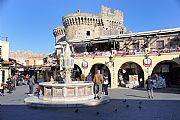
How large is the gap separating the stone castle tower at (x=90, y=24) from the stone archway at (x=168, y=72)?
699 inches

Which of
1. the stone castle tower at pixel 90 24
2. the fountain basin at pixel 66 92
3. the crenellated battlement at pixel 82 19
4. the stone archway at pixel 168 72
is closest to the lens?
the fountain basin at pixel 66 92

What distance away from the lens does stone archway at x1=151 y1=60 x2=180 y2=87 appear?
26234mm

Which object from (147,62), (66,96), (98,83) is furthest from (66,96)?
(147,62)

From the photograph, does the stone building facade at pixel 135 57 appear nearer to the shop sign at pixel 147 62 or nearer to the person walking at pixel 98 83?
the shop sign at pixel 147 62

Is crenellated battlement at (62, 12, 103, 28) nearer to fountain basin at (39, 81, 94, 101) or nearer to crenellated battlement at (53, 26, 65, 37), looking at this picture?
crenellated battlement at (53, 26, 65, 37)

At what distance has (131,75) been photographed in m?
27.2

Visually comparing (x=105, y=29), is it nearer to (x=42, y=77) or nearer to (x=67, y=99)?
(x=42, y=77)

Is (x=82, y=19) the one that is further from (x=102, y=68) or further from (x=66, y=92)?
(x=66, y=92)

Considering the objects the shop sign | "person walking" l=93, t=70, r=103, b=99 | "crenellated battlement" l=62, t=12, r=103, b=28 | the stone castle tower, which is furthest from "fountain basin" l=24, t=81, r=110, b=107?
"crenellated battlement" l=62, t=12, r=103, b=28

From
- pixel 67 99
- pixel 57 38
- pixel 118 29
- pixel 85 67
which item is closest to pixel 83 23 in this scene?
pixel 118 29

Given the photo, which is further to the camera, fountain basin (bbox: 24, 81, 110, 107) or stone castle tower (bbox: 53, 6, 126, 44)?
stone castle tower (bbox: 53, 6, 126, 44)

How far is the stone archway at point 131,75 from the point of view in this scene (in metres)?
26.5

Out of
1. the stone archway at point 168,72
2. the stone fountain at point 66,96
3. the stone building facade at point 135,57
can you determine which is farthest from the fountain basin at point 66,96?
the stone archway at point 168,72

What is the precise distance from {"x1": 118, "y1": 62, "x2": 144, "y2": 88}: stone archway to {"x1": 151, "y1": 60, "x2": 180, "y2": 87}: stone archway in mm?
1726
